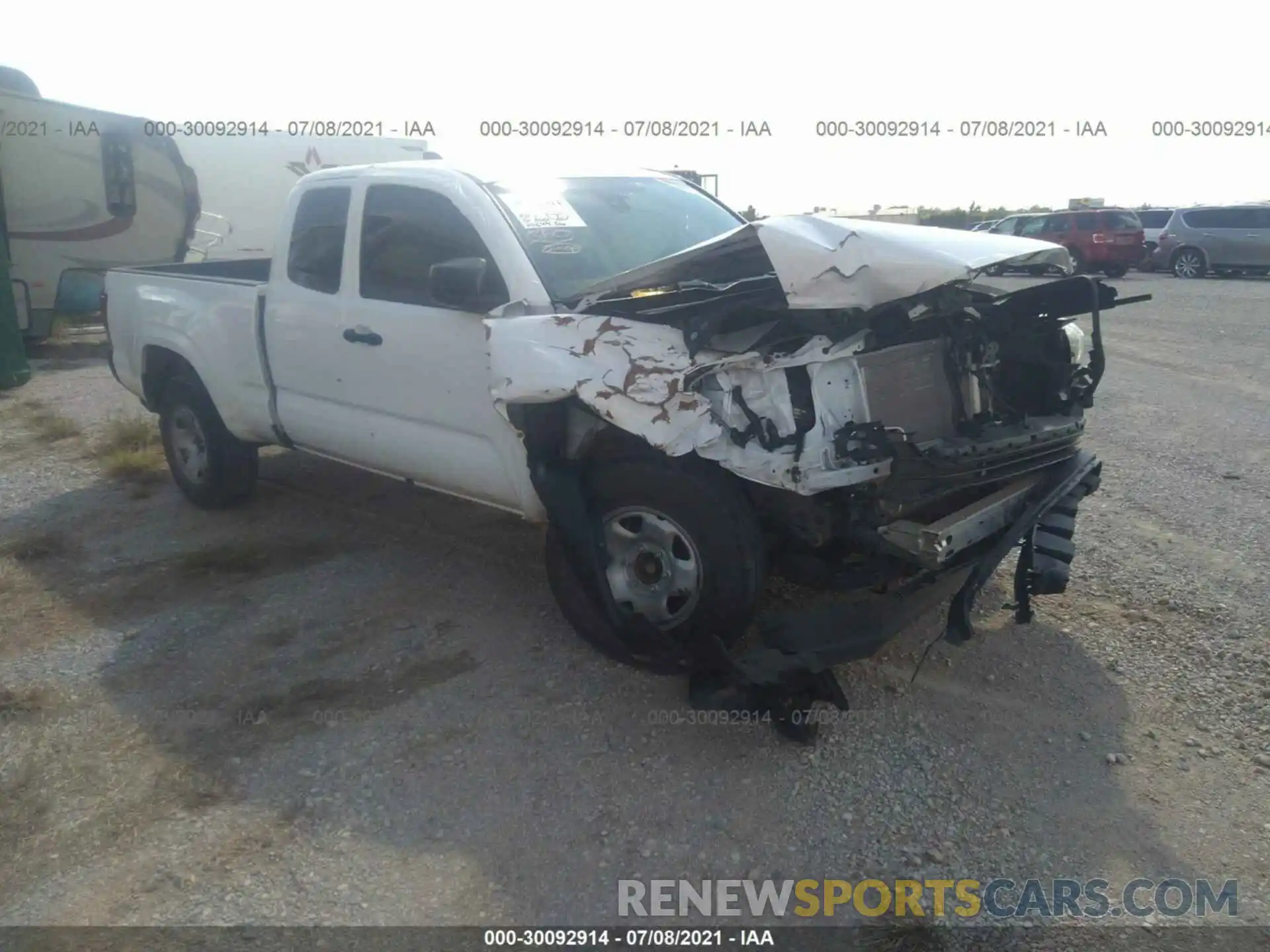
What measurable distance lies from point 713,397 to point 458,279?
1.31 meters

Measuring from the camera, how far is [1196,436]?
7.71 meters

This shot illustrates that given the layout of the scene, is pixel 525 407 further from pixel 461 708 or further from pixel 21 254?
pixel 21 254

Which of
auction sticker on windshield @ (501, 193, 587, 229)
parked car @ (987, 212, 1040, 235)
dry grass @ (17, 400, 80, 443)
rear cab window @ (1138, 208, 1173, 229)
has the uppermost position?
rear cab window @ (1138, 208, 1173, 229)

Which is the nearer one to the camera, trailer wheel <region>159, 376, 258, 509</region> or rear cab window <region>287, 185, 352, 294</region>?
rear cab window <region>287, 185, 352, 294</region>

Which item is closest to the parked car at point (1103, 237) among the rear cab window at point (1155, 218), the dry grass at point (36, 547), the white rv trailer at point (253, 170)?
the rear cab window at point (1155, 218)

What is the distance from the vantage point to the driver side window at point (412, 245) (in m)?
4.61

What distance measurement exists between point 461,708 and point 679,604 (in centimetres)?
94

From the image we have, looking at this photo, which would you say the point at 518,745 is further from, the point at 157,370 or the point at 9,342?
the point at 9,342

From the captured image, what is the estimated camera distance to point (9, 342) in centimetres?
1138

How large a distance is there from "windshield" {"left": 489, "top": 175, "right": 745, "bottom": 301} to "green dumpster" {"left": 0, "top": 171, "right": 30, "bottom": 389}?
9080 mm

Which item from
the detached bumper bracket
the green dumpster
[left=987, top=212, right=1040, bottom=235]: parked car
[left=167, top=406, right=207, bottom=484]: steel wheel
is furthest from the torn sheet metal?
[left=987, top=212, right=1040, bottom=235]: parked car

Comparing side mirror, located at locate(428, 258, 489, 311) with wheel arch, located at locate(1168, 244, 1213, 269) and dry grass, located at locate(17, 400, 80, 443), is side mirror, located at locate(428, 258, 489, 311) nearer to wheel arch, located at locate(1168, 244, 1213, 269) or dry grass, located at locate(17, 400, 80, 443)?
dry grass, located at locate(17, 400, 80, 443)

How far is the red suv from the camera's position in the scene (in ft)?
77.9

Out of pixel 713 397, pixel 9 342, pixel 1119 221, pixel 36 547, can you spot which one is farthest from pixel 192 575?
pixel 1119 221
